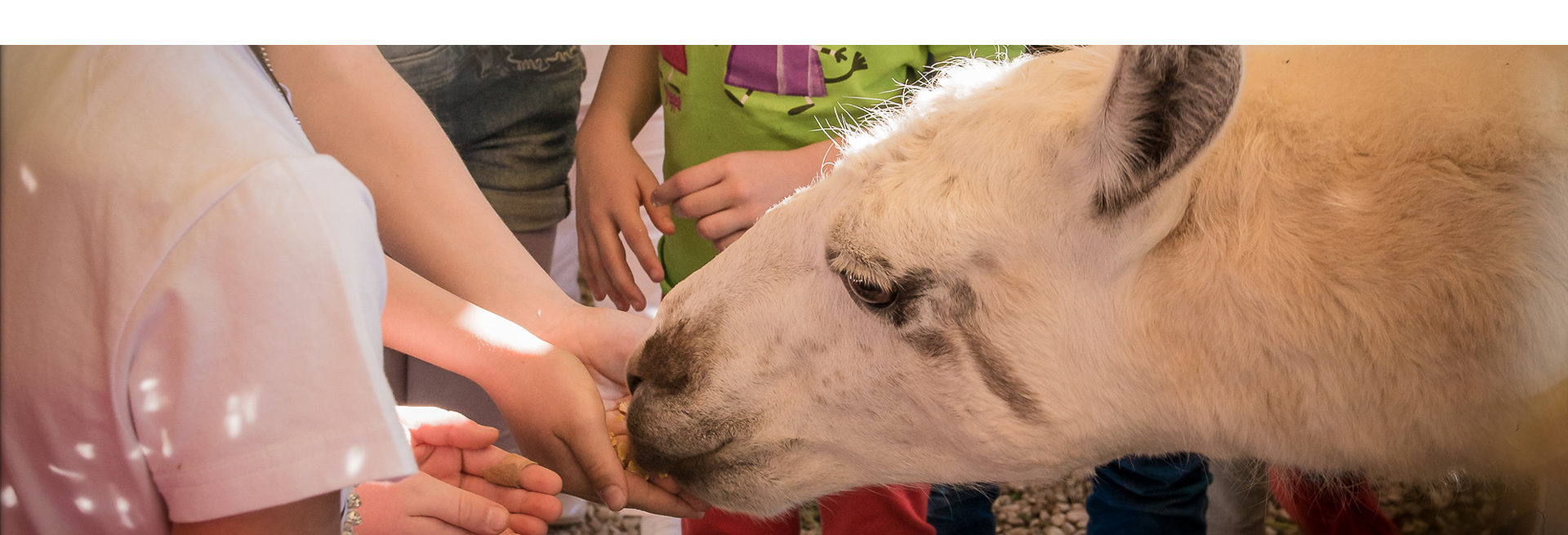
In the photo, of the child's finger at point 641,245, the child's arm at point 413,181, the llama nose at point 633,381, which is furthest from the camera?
the child's finger at point 641,245

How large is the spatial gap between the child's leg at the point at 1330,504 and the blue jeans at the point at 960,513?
35cm

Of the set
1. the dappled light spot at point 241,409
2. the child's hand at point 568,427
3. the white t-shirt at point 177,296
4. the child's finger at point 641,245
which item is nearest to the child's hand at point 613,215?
the child's finger at point 641,245

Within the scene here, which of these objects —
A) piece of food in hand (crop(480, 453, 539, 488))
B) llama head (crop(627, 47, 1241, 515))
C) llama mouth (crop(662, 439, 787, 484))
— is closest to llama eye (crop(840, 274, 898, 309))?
llama head (crop(627, 47, 1241, 515))

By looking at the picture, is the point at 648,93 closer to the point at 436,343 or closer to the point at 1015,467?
the point at 436,343

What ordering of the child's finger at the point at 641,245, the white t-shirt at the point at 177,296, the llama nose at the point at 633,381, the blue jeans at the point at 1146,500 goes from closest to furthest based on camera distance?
the white t-shirt at the point at 177,296
the llama nose at the point at 633,381
the child's finger at the point at 641,245
the blue jeans at the point at 1146,500

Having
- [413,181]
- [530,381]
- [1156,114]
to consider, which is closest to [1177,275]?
[1156,114]

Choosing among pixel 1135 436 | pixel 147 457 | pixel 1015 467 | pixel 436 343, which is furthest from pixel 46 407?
pixel 1135 436

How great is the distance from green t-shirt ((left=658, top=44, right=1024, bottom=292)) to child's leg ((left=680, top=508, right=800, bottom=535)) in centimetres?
38

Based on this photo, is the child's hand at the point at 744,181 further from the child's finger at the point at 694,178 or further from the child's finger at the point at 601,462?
the child's finger at the point at 601,462

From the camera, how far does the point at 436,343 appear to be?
109 cm

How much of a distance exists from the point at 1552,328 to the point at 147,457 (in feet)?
4.11

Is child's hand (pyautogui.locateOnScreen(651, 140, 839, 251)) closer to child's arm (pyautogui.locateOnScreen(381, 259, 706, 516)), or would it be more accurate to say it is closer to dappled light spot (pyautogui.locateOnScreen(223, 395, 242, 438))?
child's arm (pyautogui.locateOnScreen(381, 259, 706, 516))

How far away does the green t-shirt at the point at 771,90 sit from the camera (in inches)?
41.5

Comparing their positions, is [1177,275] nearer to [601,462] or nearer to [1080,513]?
[1080,513]
